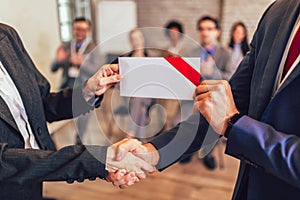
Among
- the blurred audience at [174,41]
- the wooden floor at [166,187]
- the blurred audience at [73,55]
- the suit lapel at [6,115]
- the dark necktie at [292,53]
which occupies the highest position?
the dark necktie at [292,53]

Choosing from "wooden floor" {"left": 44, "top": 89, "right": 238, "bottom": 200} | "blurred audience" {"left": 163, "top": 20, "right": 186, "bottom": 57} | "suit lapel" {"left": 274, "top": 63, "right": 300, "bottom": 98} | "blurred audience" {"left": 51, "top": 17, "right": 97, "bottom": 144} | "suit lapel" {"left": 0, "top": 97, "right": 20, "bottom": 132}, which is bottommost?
"wooden floor" {"left": 44, "top": 89, "right": 238, "bottom": 200}

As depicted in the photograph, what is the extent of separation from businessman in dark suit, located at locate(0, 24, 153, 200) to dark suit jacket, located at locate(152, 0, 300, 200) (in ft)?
1.04

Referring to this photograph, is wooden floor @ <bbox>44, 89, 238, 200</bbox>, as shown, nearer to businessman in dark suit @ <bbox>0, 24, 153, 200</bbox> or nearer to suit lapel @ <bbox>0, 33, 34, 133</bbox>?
businessman in dark suit @ <bbox>0, 24, 153, 200</bbox>

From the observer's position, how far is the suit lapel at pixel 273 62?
2.20 ft

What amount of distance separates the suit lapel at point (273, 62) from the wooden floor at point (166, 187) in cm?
139

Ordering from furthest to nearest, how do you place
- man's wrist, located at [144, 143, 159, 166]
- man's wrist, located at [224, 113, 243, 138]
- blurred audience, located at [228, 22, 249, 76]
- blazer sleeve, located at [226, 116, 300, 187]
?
blurred audience, located at [228, 22, 249, 76] < man's wrist, located at [144, 143, 159, 166] < man's wrist, located at [224, 113, 243, 138] < blazer sleeve, located at [226, 116, 300, 187]

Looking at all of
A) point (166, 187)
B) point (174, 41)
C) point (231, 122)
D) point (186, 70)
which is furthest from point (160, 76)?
point (174, 41)

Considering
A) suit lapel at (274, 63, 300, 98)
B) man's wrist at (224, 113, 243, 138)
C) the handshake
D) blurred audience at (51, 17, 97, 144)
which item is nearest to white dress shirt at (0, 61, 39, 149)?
the handshake

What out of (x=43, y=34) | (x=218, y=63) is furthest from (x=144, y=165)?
(x=43, y=34)

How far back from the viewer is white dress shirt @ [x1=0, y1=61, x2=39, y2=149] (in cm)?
85

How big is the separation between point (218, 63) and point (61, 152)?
6.54 feet

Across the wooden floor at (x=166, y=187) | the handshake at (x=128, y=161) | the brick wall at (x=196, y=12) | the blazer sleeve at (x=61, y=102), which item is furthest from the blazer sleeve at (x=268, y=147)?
the brick wall at (x=196, y=12)

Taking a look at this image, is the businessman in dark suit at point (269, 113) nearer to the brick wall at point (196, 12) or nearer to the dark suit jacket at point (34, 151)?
the dark suit jacket at point (34, 151)

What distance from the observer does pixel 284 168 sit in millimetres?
607
